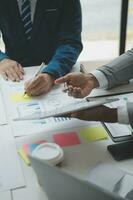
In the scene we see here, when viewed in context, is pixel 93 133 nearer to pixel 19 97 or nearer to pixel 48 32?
pixel 19 97

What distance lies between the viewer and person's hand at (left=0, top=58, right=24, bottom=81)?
1.68 meters

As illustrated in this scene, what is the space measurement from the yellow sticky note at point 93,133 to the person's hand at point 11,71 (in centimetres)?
58

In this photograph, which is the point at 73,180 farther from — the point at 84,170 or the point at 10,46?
the point at 10,46

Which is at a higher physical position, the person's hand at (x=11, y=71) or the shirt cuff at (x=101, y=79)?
the shirt cuff at (x=101, y=79)

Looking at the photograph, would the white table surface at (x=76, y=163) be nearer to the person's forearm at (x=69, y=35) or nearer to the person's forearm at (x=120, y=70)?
the person's forearm at (x=120, y=70)

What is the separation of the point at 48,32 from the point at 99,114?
0.81 metres

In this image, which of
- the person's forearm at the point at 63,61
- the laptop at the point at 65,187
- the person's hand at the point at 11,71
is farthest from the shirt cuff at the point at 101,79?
the laptop at the point at 65,187

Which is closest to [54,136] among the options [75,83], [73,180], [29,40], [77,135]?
[77,135]

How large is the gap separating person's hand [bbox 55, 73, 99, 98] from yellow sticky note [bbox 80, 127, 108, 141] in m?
0.22

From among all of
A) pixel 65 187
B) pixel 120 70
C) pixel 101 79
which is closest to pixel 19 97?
pixel 101 79

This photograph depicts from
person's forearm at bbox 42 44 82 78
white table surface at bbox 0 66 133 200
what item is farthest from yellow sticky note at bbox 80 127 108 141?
person's forearm at bbox 42 44 82 78

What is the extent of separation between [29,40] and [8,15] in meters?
0.18

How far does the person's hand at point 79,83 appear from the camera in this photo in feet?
4.61

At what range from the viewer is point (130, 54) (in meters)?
→ 1.56
